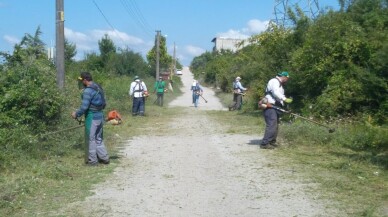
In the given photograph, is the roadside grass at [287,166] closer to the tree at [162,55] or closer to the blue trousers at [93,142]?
the blue trousers at [93,142]

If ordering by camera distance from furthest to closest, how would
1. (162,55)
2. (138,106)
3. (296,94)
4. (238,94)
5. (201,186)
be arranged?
1. (162,55)
2. (238,94)
3. (138,106)
4. (296,94)
5. (201,186)

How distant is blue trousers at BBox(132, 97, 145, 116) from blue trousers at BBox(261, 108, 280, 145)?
32.0ft

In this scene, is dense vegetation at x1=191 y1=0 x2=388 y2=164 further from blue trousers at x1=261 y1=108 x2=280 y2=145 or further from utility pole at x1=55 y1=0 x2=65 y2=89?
utility pole at x1=55 y1=0 x2=65 y2=89

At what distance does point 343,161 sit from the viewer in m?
10.4

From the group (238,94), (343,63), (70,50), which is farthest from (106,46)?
(343,63)

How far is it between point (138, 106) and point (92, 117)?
1140 cm

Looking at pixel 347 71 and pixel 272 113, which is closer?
pixel 272 113

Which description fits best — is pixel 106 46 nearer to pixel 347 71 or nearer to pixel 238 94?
pixel 238 94

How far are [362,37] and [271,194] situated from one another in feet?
29.7

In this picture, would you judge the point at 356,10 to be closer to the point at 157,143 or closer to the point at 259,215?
the point at 157,143

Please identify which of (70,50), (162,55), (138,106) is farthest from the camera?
(162,55)

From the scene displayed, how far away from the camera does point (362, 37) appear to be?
15.5m

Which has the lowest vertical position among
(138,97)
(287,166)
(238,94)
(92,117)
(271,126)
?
(287,166)

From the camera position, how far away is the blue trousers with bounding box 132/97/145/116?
2138cm
